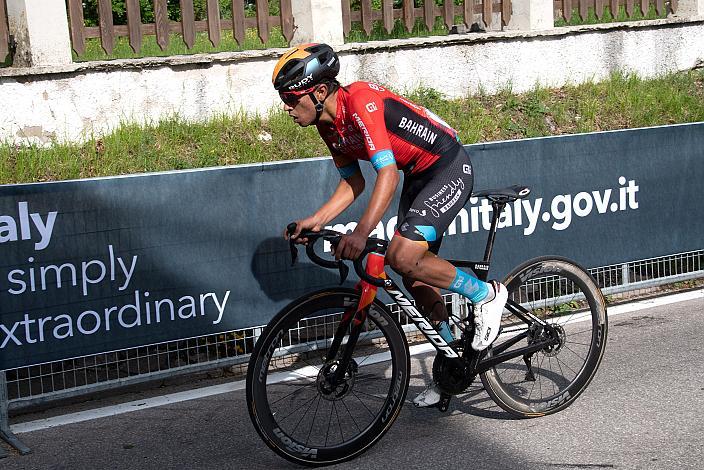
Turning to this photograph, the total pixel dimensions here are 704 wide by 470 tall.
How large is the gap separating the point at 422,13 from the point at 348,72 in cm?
207

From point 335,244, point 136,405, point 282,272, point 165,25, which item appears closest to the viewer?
point 335,244

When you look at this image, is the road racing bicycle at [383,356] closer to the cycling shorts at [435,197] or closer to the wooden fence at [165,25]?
the cycling shorts at [435,197]

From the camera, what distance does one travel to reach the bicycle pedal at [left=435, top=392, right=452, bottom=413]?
5828mm

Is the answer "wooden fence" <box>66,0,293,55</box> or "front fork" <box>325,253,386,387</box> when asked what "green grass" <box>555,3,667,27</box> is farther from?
"front fork" <box>325,253,386,387</box>

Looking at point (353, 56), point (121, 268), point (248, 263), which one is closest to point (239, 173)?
point (248, 263)

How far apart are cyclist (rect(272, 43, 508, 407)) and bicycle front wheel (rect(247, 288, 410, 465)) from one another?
0.32 metres

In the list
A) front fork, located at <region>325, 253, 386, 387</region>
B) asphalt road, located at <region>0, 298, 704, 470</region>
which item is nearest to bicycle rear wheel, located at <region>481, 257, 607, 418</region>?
asphalt road, located at <region>0, 298, 704, 470</region>

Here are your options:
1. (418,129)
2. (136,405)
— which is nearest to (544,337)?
(418,129)

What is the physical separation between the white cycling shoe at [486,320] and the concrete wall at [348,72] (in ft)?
19.4

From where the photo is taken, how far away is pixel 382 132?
16.7 ft

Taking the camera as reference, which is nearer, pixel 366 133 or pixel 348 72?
pixel 366 133

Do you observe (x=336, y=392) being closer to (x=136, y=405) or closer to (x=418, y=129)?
(x=418, y=129)

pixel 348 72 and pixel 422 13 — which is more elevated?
pixel 422 13

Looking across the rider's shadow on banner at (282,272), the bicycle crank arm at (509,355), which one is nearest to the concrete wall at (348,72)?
the rider's shadow on banner at (282,272)
